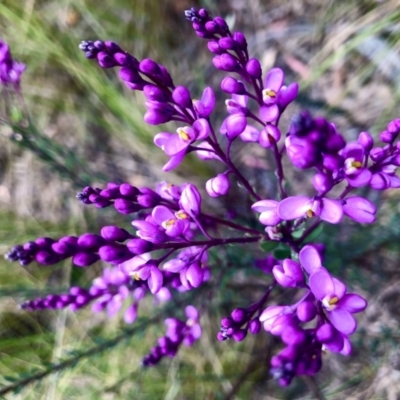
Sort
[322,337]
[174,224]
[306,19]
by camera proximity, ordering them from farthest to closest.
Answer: [306,19]
[174,224]
[322,337]

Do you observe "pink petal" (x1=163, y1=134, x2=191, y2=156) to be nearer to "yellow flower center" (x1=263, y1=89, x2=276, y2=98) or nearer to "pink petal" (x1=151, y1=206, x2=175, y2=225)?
"pink petal" (x1=151, y1=206, x2=175, y2=225)

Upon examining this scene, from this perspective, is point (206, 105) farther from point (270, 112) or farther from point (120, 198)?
point (120, 198)

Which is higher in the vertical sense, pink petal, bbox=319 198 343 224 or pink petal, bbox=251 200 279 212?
pink petal, bbox=251 200 279 212

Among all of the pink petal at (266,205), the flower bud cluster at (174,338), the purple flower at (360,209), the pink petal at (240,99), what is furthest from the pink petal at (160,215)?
the flower bud cluster at (174,338)

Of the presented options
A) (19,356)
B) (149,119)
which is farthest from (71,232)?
(149,119)

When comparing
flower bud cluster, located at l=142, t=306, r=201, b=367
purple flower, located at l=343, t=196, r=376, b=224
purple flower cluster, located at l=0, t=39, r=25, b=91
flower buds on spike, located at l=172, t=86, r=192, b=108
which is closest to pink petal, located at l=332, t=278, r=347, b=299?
purple flower, located at l=343, t=196, r=376, b=224

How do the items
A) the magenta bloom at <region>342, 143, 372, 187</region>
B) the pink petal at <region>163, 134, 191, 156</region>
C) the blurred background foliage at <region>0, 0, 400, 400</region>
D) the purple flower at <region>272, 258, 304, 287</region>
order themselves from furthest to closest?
the blurred background foliage at <region>0, 0, 400, 400</region> < the pink petal at <region>163, 134, 191, 156</region> < the purple flower at <region>272, 258, 304, 287</region> < the magenta bloom at <region>342, 143, 372, 187</region>

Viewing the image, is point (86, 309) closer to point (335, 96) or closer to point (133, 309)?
point (133, 309)
